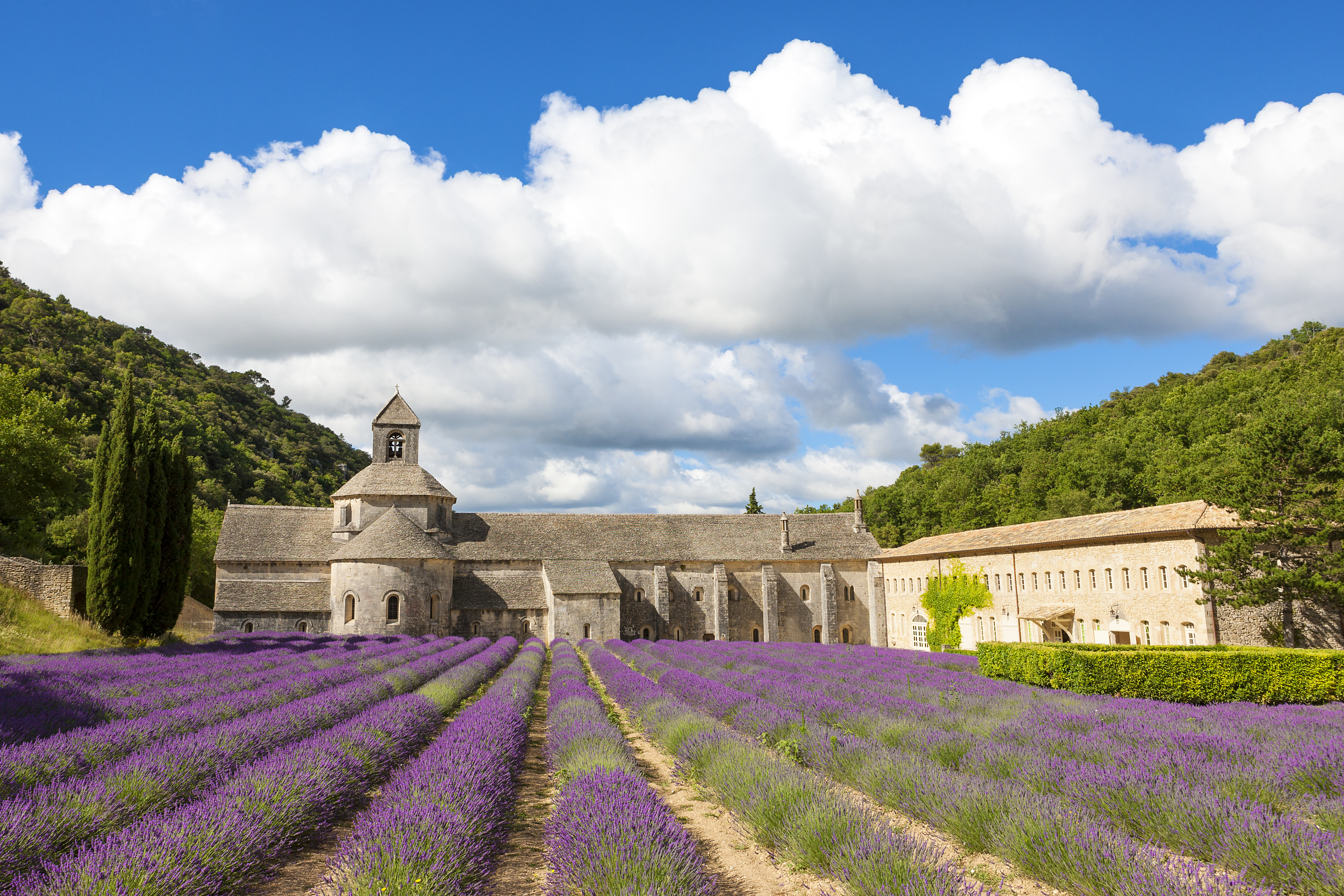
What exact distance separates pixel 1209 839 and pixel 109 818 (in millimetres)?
8603

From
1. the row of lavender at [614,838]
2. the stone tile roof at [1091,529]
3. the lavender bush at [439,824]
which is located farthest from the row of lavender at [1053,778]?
the stone tile roof at [1091,529]

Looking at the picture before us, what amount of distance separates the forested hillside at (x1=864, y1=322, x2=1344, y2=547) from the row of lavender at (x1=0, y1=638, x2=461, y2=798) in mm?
26517

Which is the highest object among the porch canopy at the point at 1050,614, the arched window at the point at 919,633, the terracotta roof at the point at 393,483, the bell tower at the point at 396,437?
the bell tower at the point at 396,437

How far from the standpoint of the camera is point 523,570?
137ft

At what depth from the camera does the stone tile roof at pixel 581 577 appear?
38406mm

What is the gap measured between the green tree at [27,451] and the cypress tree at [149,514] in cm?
1029

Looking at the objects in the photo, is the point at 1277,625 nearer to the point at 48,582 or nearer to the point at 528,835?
the point at 528,835

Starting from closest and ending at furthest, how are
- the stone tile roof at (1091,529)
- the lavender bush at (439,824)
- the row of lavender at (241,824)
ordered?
1. the row of lavender at (241,824)
2. the lavender bush at (439,824)
3. the stone tile roof at (1091,529)

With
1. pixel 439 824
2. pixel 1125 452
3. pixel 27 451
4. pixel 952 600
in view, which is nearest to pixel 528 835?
pixel 439 824

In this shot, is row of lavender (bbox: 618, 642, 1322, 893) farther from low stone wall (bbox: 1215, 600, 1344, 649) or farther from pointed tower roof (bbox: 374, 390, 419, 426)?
pointed tower roof (bbox: 374, 390, 419, 426)

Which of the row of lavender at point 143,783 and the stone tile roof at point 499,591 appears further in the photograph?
the stone tile roof at point 499,591

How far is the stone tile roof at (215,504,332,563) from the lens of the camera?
128ft

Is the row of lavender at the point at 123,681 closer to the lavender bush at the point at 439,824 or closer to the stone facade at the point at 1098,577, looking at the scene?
the lavender bush at the point at 439,824

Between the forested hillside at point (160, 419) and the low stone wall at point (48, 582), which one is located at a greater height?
the forested hillside at point (160, 419)
